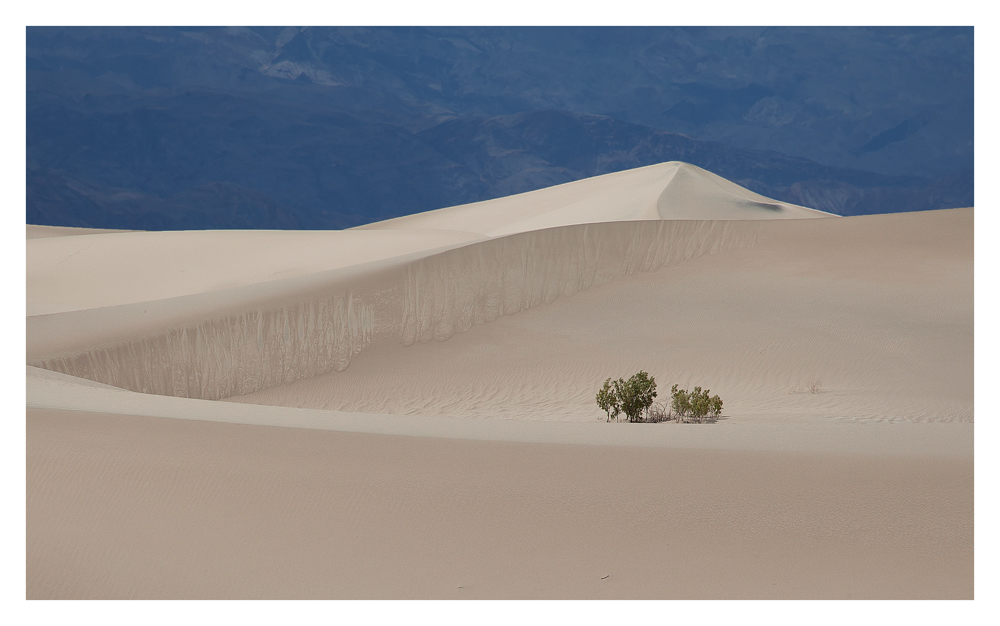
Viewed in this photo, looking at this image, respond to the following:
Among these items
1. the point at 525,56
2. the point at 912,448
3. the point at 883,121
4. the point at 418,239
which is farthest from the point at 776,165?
the point at 912,448

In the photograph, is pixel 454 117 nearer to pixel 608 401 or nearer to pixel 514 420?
pixel 608 401

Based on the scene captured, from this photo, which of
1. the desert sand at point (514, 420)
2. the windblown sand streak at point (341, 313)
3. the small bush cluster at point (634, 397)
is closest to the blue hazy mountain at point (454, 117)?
the windblown sand streak at point (341, 313)

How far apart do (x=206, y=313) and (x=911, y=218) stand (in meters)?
13.1

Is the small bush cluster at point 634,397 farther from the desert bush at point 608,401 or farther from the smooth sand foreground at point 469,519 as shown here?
the smooth sand foreground at point 469,519

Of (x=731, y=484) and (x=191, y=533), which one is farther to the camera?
(x=731, y=484)

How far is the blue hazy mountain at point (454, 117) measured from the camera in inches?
3413

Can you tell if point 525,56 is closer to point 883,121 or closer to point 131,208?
point 883,121

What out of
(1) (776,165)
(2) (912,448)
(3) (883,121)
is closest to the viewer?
(2) (912,448)

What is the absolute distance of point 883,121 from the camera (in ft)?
339

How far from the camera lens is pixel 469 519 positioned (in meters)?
5.53

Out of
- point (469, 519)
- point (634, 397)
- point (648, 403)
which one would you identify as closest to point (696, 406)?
point (648, 403)

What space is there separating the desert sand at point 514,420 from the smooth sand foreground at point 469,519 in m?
0.02

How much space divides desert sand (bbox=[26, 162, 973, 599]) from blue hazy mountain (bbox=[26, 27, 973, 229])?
65.1m

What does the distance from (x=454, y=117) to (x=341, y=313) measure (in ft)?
289
